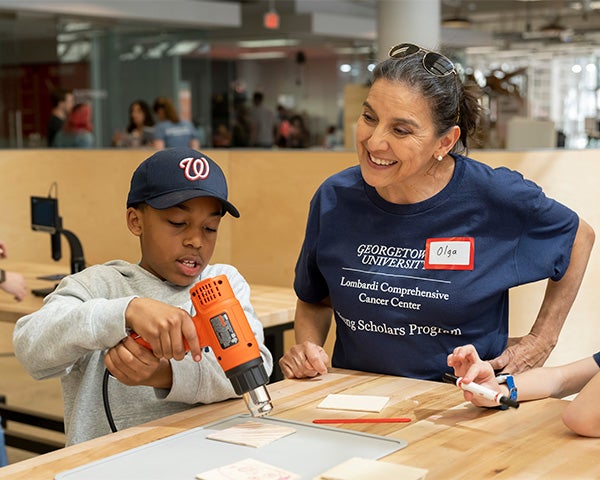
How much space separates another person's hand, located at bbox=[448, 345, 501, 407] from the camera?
5.59ft

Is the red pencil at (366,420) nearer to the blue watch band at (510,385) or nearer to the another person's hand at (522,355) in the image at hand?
the blue watch band at (510,385)

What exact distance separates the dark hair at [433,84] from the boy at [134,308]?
1.48 feet

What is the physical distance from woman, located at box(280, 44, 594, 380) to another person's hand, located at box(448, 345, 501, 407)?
0.84 feet

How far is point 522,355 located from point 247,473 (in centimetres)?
94

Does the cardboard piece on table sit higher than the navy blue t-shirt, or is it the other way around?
the navy blue t-shirt

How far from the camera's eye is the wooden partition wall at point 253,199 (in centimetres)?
402

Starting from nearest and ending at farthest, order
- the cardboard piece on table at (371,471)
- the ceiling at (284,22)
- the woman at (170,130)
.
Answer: the cardboard piece on table at (371,471) → the woman at (170,130) → the ceiling at (284,22)

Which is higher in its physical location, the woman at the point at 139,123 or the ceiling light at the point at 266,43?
the ceiling light at the point at 266,43

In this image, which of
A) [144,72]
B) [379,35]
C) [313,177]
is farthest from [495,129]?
[144,72]

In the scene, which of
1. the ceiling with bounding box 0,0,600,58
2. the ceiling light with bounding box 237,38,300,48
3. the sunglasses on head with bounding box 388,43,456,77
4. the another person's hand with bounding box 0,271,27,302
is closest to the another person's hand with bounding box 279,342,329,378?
the sunglasses on head with bounding box 388,43,456,77

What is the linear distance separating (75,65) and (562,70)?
15031 millimetres

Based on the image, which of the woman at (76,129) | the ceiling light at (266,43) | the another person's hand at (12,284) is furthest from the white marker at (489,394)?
the ceiling light at (266,43)

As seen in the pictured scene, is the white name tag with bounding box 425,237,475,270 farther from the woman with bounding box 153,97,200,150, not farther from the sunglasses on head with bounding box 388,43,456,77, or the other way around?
the woman with bounding box 153,97,200,150

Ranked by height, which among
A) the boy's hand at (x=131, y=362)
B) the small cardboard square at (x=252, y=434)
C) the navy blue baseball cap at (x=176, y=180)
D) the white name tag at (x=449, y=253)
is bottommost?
the small cardboard square at (x=252, y=434)
